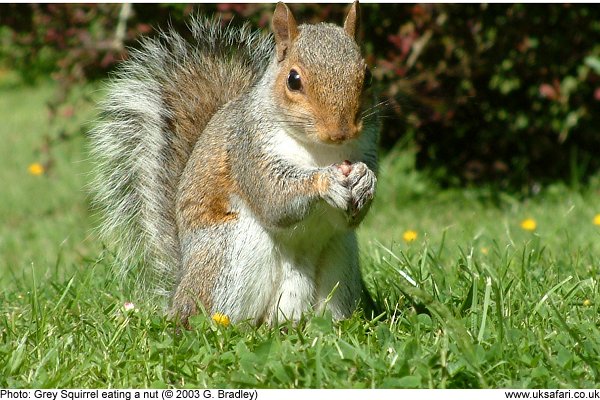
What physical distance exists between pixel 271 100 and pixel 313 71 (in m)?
0.22

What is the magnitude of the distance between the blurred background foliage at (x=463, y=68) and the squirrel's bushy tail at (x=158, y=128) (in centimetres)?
135

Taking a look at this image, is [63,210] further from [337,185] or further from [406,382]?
[406,382]

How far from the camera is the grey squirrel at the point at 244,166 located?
2504mm

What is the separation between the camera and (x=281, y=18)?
2697mm

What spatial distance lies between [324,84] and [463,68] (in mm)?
2573

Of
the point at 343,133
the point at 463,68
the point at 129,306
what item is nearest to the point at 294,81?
the point at 343,133

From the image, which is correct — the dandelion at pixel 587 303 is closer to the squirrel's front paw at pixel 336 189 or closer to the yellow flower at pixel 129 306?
the squirrel's front paw at pixel 336 189

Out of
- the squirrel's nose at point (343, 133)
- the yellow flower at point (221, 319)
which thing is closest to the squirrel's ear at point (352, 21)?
the squirrel's nose at point (343, 133)

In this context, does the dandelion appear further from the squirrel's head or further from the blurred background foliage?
the blurred background foliage

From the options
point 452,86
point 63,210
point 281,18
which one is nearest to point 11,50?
point 63,210

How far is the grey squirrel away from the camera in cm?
250

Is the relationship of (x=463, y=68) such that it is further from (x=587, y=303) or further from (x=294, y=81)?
(x=294, y=81)

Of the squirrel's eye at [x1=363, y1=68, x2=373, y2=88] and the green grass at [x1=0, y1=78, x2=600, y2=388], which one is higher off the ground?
the squirrel's eye at [x1=363, y1=68, x2=373, y2=88]

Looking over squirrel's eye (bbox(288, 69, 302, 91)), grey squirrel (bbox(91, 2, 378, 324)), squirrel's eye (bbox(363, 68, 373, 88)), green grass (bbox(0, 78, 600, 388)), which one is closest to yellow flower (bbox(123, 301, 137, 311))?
green grass (bbox(0, 78, 600, 388))
